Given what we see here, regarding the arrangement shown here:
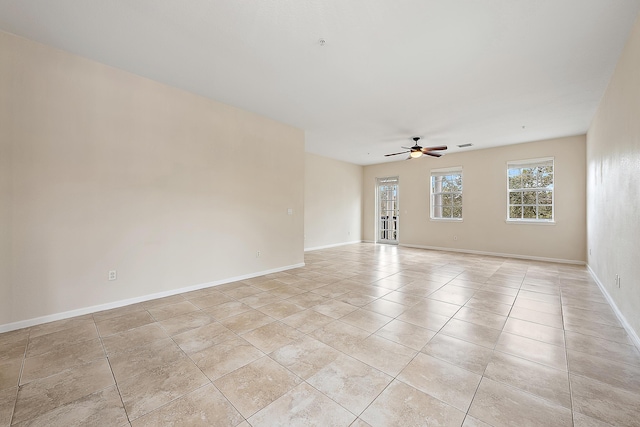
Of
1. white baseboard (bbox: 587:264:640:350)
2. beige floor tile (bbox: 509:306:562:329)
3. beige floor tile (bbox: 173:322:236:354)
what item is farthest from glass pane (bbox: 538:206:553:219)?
beige floor tile (bbox: 173:322:236:354)

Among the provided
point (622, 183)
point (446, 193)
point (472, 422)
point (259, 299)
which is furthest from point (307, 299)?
point (446, 193)

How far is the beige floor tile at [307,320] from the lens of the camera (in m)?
2.67

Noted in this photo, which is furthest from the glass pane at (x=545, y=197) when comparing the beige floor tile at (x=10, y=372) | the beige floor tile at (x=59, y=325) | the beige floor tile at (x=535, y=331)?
the beige floor tile at (x=10, y=372)

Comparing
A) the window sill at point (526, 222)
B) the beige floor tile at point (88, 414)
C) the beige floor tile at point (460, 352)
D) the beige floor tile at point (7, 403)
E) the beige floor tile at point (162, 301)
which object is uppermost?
the window sill at point (526, 222)

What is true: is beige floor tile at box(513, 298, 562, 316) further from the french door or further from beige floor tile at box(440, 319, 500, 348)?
the french door

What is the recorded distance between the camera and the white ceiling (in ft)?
7.42

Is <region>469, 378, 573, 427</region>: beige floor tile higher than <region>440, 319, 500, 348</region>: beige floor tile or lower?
lower

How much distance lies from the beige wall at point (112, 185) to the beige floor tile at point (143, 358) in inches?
53.9

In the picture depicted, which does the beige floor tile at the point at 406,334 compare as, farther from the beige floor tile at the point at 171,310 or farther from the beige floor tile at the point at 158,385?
the beige floor tile at the point at 171,310

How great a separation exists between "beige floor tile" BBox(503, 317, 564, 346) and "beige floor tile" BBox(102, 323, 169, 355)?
11.5 feet

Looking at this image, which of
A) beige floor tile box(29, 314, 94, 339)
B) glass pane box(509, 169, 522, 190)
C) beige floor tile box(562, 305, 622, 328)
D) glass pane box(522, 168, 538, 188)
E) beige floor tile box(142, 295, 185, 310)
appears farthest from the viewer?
glass pane box(509, 169, 522, 190)

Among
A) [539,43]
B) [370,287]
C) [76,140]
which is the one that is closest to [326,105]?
[539,43]

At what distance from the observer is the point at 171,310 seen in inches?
123

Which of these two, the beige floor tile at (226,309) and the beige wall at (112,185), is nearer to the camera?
the beige wall at (112,185)
